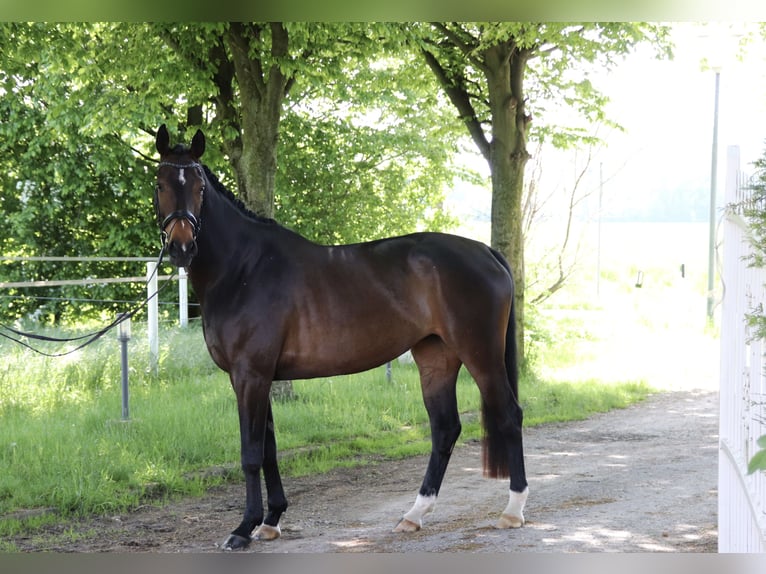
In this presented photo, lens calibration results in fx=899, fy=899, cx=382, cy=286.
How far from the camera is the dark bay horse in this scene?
4.96 m

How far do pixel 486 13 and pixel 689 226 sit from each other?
2055 inches

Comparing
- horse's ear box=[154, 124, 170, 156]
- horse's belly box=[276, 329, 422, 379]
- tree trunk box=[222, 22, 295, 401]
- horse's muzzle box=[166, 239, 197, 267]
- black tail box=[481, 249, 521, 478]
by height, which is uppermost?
tree trunk box=[222, 22, 295, 401]

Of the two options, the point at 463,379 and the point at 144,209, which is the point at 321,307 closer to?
the point at 463,379

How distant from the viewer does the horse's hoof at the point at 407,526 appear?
5137 mm

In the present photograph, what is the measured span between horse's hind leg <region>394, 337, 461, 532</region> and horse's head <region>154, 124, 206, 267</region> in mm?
1657

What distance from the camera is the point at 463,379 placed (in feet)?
34.2

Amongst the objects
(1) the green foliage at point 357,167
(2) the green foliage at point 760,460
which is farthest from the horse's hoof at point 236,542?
(1) the green foliage at point 357,167

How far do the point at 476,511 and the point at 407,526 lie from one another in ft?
2.09

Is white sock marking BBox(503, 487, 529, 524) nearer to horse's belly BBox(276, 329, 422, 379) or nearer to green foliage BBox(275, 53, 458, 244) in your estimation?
horse's belly BBox(276, 329, 422, 379)

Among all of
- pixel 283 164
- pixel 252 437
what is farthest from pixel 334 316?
pixel 283 164

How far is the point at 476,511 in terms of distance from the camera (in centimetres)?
561

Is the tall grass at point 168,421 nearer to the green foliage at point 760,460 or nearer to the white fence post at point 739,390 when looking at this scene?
the white fence post at point 739,390

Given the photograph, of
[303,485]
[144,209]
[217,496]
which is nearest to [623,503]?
[303,485]

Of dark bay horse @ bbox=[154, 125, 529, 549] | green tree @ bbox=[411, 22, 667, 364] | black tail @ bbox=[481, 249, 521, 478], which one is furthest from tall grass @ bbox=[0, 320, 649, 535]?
black tail @ bbox=[481, 249, 521, 478]
